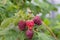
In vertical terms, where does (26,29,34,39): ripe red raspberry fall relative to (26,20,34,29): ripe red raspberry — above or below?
below

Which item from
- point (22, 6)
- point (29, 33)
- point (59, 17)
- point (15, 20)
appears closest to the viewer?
point (29, 33)

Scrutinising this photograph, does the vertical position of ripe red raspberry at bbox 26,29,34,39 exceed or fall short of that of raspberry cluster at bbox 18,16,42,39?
it falls short

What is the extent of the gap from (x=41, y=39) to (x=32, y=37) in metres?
0.08

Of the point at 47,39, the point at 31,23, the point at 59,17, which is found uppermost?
the point at 31,23

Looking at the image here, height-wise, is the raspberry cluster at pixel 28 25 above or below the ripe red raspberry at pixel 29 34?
above

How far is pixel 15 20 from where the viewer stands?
4.19 feet

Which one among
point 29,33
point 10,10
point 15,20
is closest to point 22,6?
point 10,10

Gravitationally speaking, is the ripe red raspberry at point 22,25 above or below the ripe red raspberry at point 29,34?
above

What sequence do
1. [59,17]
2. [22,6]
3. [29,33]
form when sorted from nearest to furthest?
[29,33]
[22,6]
[59,17]

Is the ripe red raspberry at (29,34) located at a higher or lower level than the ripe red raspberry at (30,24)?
lower

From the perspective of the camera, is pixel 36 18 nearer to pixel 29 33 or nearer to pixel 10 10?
pixel 29 33

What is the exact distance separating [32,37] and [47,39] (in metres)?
0.12

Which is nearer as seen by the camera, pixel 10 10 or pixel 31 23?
pixel 31 23

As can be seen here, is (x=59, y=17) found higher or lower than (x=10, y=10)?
lower
